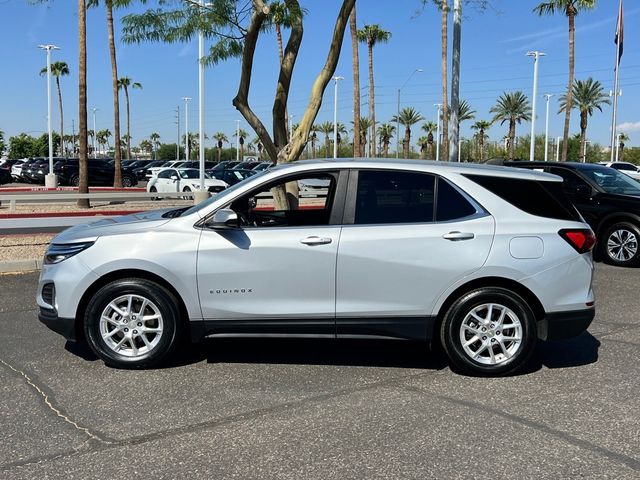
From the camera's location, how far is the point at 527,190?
507cm

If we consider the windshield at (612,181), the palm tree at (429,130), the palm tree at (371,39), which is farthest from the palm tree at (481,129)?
the windshield at (612,181)

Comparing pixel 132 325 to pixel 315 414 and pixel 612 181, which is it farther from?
pixel 612 181

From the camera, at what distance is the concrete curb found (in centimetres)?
937

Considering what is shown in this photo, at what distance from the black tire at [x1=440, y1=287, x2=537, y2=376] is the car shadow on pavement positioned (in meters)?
0.41

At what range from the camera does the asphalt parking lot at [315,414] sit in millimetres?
3486

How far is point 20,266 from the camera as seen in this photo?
9461 mm

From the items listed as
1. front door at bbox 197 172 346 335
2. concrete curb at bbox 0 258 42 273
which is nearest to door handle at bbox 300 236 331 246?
front door at bbox 197 172 346 335

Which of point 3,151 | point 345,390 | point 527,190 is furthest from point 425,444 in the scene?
point 3,151

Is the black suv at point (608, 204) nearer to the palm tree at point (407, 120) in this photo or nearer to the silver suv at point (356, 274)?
the silver suv at point (356, 274)

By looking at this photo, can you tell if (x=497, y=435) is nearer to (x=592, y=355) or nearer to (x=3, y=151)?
(x=592, y=355)

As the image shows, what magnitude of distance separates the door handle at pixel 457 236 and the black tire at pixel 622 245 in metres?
6.78

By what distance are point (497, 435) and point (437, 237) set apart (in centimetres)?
157

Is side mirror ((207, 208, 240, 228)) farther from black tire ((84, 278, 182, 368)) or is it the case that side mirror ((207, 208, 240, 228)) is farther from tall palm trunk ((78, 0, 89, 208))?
tall palm trunk ((78, 0, 89, 208))

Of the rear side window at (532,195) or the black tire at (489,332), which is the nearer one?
the black tire at (489,332)
